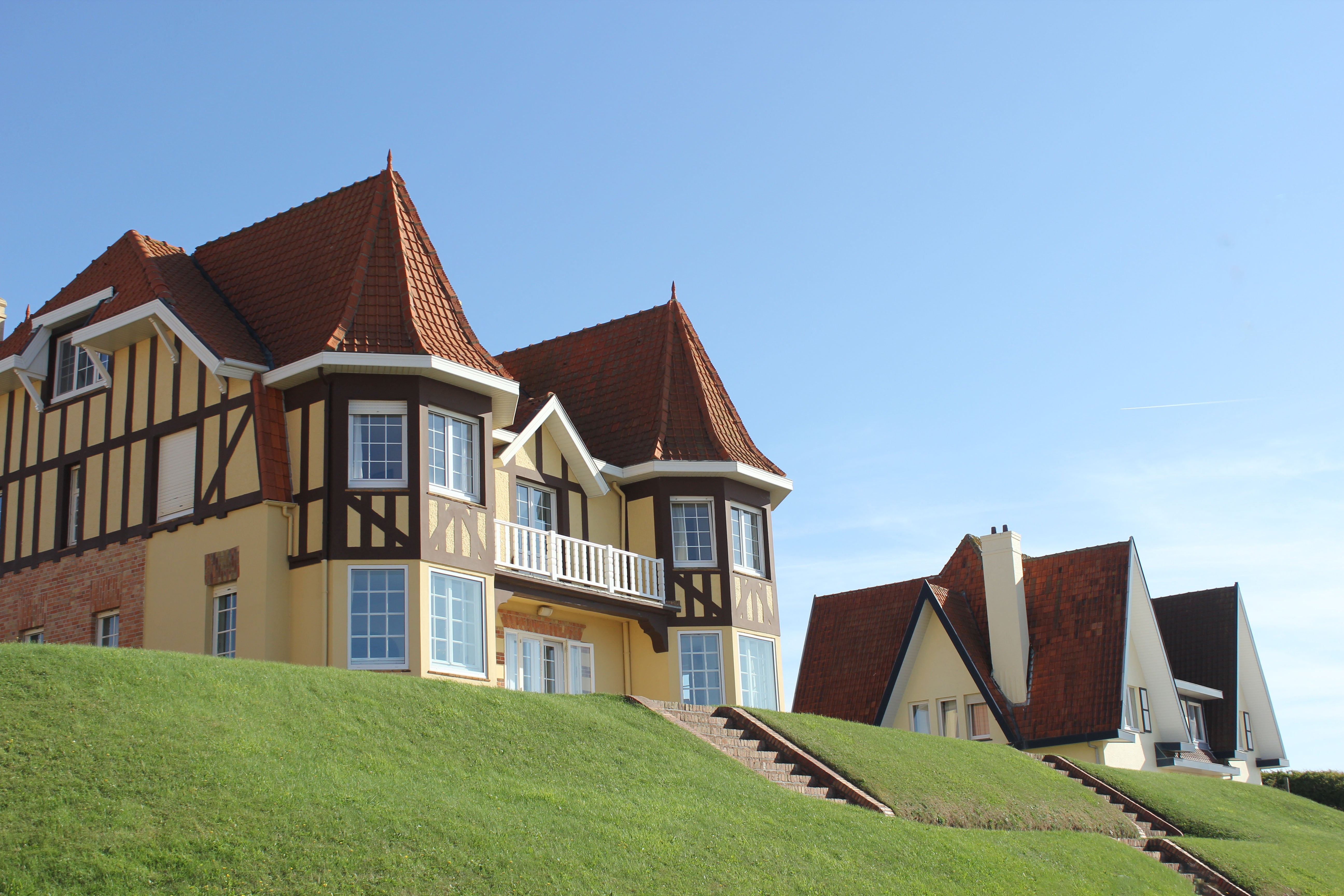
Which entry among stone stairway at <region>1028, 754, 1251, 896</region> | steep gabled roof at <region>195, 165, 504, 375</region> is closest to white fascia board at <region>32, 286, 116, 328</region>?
steep gabled roof at <region>195, 165, 504, 375</region>

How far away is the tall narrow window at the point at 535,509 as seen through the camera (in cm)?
2648

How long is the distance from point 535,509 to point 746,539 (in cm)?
493

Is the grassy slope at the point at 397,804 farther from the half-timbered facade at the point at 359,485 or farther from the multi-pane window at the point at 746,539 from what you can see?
the multi-pane window at the point at 746,539

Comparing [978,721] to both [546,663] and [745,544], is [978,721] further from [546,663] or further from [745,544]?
[546,663]

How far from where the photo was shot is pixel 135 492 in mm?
24234

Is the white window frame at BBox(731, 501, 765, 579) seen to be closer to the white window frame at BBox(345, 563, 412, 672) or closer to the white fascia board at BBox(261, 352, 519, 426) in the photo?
the white fascia board at BBox(261, 352, 519, 426)

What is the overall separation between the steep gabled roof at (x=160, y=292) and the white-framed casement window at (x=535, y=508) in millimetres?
5650

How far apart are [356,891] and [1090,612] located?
25.6 metres

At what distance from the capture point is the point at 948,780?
2127 cm

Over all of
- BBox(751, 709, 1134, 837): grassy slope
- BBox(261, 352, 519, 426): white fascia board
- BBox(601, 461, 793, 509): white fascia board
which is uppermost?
BBox(261, 352, 519, 426): white fascia board

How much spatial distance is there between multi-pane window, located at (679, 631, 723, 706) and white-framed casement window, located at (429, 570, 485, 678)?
5824 mm

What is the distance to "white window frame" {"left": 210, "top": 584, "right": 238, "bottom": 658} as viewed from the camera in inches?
877

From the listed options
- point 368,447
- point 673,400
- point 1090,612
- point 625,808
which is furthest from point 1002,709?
point 625,808

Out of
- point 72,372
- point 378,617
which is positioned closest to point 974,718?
point 378,617
